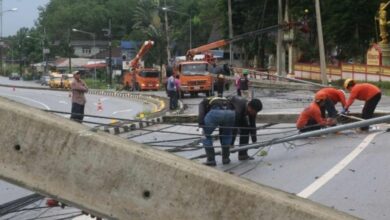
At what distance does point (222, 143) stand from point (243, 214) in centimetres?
730

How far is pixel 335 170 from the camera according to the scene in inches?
406

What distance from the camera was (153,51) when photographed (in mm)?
90062

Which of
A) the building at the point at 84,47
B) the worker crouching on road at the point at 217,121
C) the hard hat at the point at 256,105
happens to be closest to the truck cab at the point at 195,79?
the hard hat at the point at 256,105

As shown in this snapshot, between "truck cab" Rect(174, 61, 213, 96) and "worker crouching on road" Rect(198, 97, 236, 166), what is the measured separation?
2757 cm

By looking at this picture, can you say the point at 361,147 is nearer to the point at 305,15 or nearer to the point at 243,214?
the point at 243,214

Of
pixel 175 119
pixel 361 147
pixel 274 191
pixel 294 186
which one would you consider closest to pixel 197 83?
pixel 175 119

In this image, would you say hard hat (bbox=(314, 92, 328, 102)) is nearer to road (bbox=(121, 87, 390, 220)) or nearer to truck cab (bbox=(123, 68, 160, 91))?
road (bbox=(121, 87, 390, 220))

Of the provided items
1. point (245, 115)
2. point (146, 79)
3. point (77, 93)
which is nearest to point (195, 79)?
point (146, 79)

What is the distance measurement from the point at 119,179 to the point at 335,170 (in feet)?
23.0

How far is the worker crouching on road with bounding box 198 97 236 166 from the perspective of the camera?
10.6 m

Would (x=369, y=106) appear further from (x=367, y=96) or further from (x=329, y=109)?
(x=329, y=109)

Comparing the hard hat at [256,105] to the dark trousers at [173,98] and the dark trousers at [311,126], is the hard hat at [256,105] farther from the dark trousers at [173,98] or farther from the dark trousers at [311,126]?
the dark trousers at [173,98]

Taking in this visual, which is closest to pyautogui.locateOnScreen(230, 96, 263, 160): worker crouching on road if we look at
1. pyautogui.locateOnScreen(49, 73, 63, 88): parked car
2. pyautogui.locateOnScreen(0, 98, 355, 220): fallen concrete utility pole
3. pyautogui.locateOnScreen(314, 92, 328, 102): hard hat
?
pyautogui.locateOnScreen(314, 92, 328, 102): hard hat

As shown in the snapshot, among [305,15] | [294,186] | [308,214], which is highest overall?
[305,15]
